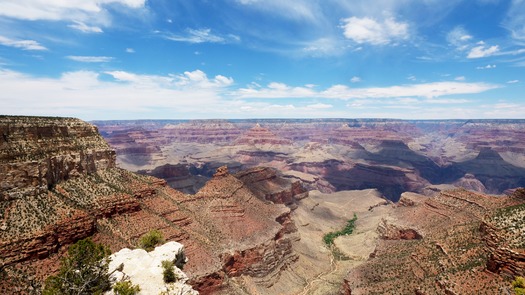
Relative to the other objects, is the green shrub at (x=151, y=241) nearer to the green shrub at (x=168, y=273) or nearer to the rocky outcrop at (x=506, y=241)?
the green shrub at (x=168, y=273)

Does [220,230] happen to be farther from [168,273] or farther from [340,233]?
[340,233]

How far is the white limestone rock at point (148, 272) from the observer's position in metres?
31.0

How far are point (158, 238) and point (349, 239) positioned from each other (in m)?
72.4

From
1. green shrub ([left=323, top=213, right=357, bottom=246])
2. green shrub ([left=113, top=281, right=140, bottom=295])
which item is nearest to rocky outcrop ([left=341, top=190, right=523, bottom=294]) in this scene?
green shrub ([left=323, top=213, right=357, bottom=246])

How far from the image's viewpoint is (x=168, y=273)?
1283 inches

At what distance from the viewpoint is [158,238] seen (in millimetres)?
46531

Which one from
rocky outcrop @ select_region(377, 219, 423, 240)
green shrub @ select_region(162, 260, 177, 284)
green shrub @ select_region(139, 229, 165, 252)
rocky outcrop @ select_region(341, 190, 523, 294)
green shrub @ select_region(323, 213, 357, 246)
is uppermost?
green shrub @ select_region(162, 260, 177, 284)

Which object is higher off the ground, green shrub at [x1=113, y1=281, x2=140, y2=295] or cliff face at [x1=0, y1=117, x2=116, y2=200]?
cliff face at [x1=0, y1=117, x2=116, y2=200]

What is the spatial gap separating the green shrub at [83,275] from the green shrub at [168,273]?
203 inches

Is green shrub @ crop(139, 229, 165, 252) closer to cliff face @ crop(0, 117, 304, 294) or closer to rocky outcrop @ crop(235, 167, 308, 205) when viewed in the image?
cliff face @ crop(0, 117, 304, 294)

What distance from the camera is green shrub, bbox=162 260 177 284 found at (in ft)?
107

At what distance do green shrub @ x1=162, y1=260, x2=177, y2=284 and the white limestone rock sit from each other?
37 centimetres

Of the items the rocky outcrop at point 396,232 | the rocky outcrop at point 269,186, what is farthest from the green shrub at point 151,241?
the rocky outcrop at point 396,232

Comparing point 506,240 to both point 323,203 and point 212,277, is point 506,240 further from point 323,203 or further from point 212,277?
point 323,203
